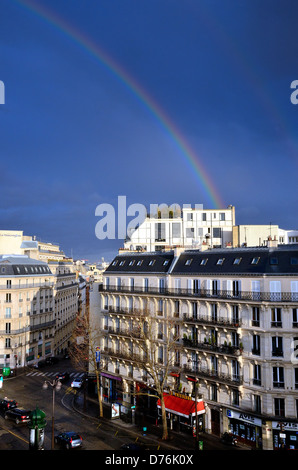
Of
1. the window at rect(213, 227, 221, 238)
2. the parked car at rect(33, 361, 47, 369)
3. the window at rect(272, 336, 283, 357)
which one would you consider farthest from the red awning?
the window at rect(213, 227, 221, 238)

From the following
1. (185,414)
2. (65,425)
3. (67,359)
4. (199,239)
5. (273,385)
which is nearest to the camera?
(273,385)

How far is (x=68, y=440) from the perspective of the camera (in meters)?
32.7

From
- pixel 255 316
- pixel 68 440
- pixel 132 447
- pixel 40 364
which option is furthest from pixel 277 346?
pixel 40 364

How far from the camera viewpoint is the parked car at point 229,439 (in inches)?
1356

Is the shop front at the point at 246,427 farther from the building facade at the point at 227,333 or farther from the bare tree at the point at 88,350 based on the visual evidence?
the bare tree at the point at 88,350

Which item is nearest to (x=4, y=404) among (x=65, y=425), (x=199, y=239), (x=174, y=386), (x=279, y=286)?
(x=65, y=425)

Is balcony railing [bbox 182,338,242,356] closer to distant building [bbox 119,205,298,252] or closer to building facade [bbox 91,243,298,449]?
building facade [bbox 91,243,298,449]

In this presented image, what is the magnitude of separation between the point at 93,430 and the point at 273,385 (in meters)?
17.6

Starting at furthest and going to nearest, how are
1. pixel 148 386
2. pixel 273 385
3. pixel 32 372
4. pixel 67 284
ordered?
pixel 67 284 < pixel 32 372 < pixel 148 386 < pixel 273 385

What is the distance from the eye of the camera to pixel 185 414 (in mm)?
36969

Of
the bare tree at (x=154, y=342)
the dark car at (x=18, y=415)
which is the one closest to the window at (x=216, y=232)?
the bare tree at (x=154, y=342)

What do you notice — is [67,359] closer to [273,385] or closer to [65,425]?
[65,425]

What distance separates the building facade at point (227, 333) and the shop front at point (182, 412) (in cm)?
28
